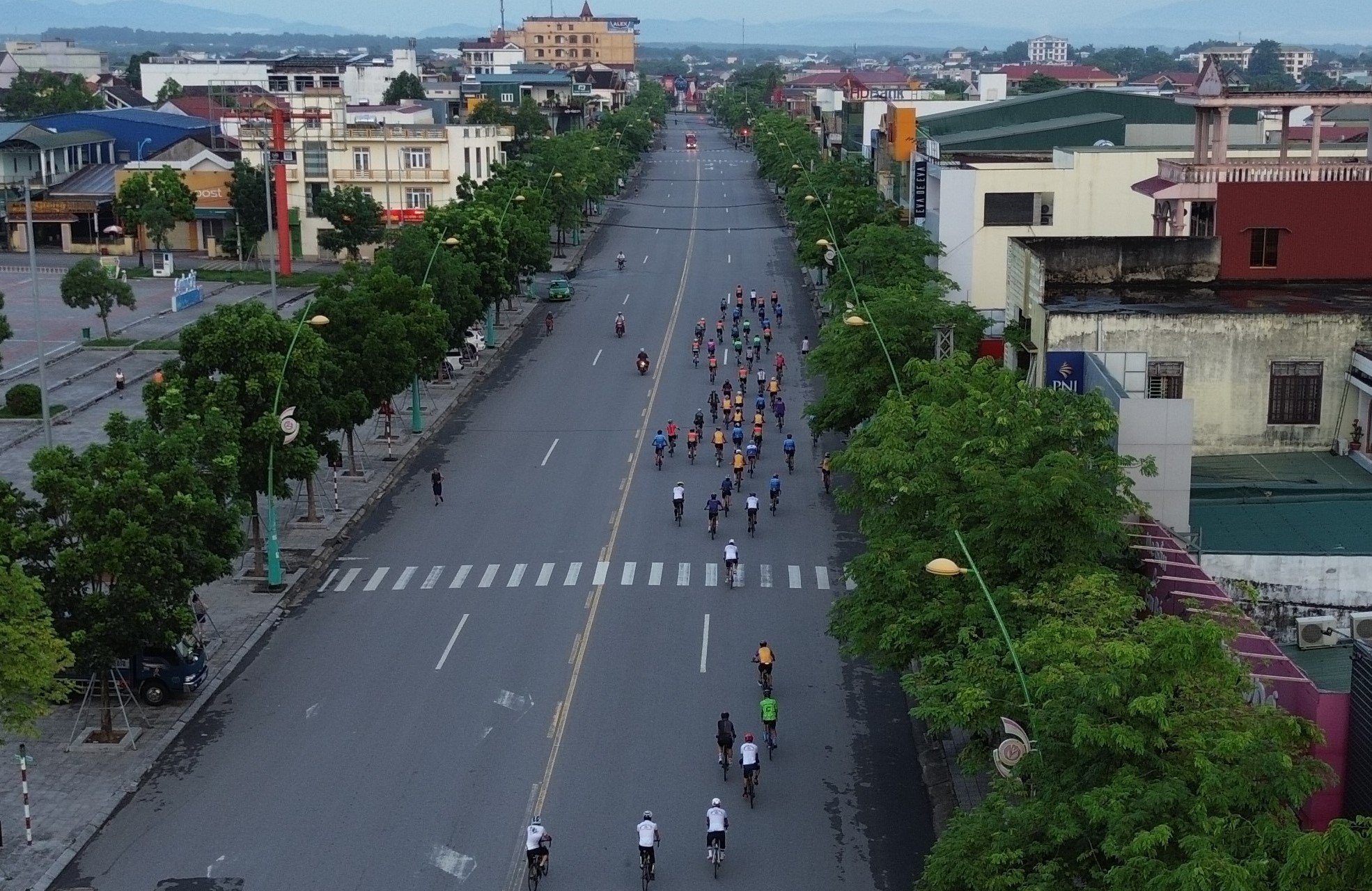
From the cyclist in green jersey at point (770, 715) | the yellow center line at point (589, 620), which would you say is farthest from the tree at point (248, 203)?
the cyclist in green jersey at point (770, 715)

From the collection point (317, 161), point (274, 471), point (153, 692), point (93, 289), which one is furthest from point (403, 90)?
point (153, 692)

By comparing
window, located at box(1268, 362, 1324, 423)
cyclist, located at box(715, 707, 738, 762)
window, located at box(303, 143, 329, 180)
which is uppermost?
window, located at box(303, 143, 329, 180)

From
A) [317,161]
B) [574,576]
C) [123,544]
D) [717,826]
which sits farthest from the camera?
[317,161]

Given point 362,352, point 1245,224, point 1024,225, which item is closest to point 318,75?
point 1024,225

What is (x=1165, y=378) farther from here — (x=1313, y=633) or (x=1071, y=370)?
(x=1313, y=633)

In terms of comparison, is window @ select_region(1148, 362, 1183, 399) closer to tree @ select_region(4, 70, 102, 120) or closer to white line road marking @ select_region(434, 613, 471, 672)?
white line road marking @ select_region(434, 613, 471, 672)

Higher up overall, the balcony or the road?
the balcony

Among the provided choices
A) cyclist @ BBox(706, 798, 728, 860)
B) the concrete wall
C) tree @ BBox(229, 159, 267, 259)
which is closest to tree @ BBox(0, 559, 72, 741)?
cyclist @ BBox(706, 798, 728, 860)
